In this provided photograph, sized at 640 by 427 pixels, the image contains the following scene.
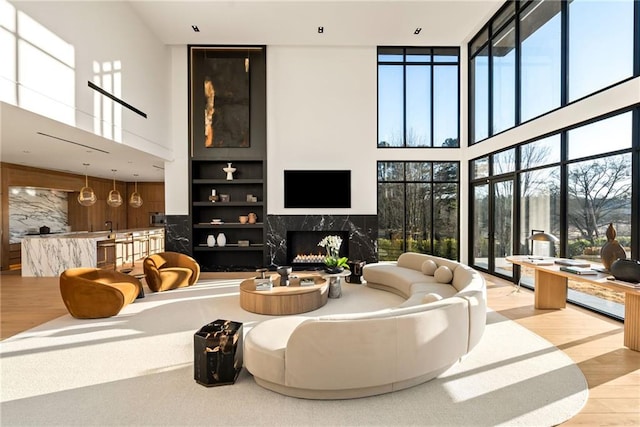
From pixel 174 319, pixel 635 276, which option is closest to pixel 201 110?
pixel 174 319

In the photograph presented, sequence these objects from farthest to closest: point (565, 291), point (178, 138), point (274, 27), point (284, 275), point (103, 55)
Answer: point (178, 138), point (274, 27), point (103, 55), point (284, 275), point (565, 291)

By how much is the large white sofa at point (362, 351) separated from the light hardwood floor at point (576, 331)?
0.96 metres

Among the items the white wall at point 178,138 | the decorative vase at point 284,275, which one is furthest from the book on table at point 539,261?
the white wall at point 178,138

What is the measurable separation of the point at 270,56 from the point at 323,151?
8.58ft

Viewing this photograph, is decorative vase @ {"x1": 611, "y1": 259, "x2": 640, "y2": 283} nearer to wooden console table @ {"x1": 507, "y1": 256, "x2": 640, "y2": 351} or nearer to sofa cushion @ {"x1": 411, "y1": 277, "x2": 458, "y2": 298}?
wooden console table @ {"x1": 507, "y1": 256, "x2": 640, "y2": 351}

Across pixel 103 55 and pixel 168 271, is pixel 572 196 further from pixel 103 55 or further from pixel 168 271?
pixel 103 55

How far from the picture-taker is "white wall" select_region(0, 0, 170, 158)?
4197 millimetres

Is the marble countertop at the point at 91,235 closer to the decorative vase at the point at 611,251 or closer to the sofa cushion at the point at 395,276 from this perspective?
the sofa cushion at the point at 395,276

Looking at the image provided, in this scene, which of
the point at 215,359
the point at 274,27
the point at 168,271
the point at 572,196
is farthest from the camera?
the point at 274,27

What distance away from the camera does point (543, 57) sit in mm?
5668

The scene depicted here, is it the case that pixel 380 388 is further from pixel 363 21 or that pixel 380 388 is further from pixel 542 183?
pixel 363 21

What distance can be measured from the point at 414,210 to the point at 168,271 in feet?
18.8

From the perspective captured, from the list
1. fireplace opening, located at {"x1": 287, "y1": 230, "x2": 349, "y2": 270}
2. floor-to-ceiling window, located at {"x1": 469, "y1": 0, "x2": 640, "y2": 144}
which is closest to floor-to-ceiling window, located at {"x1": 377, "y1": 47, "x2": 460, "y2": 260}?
floor-to-ceiling window, located at {"x1": 469, "y1": 0, "x2": 640, "y2": 144}

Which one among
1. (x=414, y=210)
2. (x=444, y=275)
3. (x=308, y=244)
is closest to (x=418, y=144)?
(x=414, y=210)
